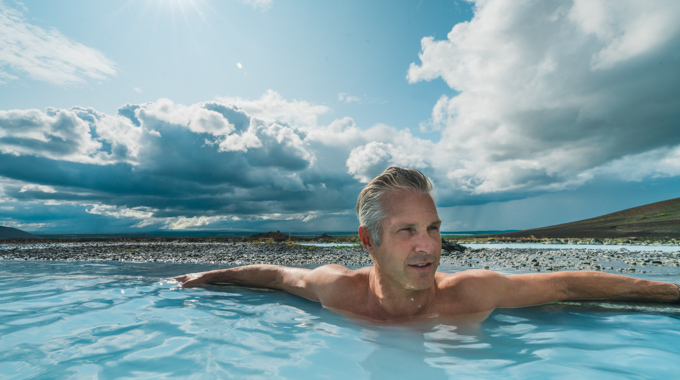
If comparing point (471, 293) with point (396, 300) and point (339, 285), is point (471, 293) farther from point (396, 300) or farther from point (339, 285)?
point (339, 285)

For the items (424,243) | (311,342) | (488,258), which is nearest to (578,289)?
(424,243)

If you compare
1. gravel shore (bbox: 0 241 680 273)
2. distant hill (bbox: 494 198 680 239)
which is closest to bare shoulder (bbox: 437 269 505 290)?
gravel shore (bbox: 0 241 680 273)

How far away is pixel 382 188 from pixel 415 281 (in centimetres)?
100

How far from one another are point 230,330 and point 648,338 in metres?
4.48

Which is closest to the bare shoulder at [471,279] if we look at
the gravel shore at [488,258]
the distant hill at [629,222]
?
the gravel shore at [488,258]

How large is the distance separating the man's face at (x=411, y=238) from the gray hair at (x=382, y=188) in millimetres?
66

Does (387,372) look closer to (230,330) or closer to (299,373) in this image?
(299,373)

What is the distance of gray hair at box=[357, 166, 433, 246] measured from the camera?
3361 mm

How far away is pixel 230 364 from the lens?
105 inches

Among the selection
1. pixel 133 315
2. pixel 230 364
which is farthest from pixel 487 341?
pixel 133 315

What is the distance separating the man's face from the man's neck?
15.5 inches

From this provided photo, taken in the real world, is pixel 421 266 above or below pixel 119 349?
above

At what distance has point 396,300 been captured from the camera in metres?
3.79

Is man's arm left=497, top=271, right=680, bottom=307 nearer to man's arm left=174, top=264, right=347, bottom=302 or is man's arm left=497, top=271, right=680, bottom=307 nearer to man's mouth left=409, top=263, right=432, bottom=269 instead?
man's mouth left=409, top=263, right=432, bottom=269
